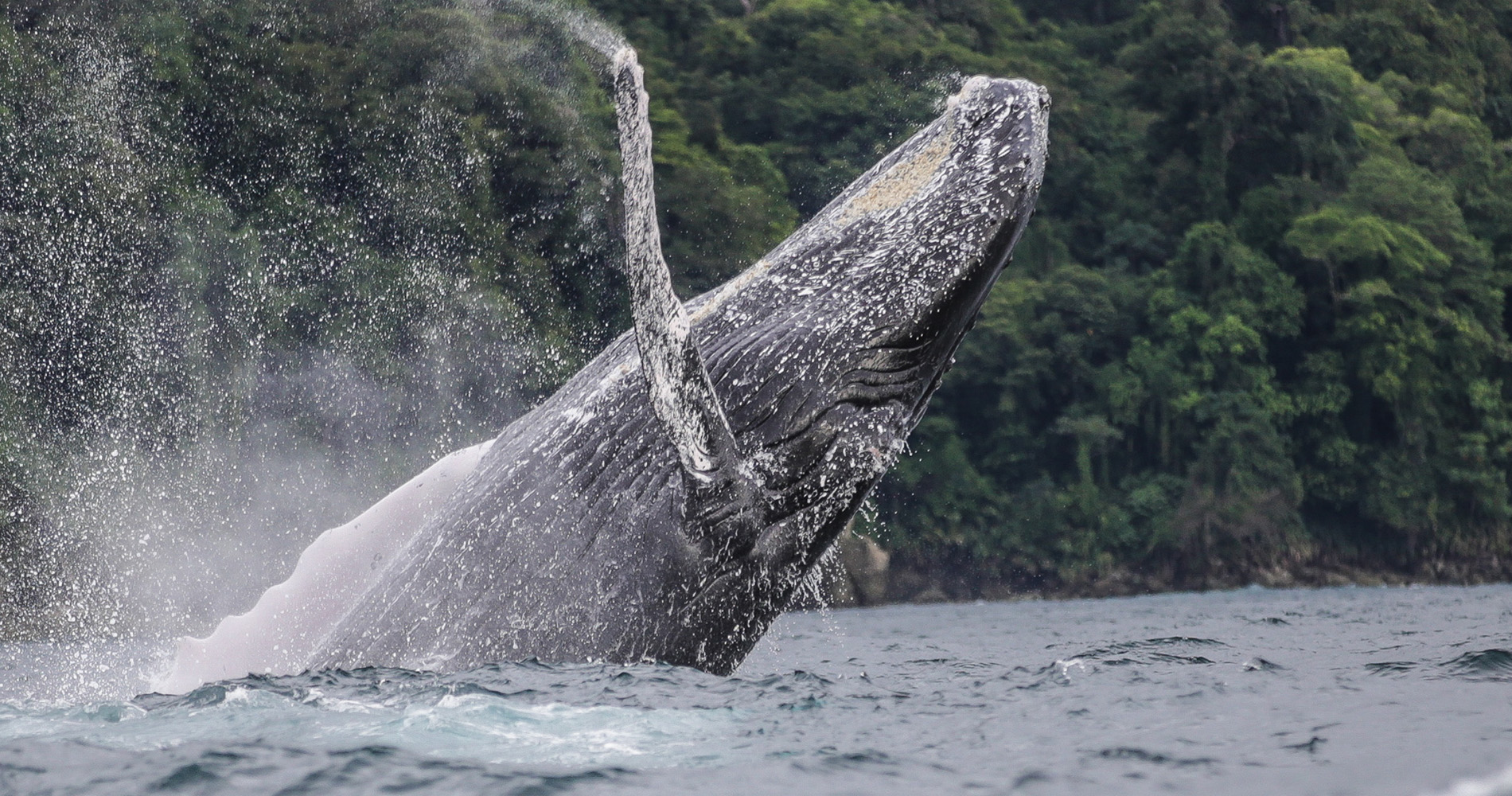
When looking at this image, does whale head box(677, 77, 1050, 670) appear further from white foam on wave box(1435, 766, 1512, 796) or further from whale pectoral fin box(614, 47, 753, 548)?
white foam on wave box(1435, 766, 1512, 796)

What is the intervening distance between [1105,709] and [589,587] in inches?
88.6

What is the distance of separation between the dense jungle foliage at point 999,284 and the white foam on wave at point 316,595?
22.4 metres

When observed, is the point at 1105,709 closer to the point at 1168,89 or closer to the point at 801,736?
the point at 801,736

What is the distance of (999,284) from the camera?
145 ft

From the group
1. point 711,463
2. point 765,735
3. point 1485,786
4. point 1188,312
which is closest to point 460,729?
point 765,735

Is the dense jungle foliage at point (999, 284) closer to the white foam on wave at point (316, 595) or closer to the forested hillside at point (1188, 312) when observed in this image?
the forested hillside at point (1188, 312)

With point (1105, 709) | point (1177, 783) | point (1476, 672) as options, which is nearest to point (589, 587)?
point (1177, 783)

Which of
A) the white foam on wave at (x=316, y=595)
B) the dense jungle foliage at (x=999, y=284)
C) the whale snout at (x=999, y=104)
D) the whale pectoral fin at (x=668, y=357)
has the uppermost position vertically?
the dense jungle foliage at (x=999, y=284)

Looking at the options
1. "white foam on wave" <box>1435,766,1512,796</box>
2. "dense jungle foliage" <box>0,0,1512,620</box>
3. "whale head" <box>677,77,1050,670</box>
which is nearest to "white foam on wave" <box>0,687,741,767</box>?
"whale head" <box>677,77,1050,670</box>

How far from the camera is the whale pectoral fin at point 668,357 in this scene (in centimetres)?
467

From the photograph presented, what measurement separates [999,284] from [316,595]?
39411 mm

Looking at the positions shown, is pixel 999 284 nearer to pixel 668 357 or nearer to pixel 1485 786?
pixel 668 357

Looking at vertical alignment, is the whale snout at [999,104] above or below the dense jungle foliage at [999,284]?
below

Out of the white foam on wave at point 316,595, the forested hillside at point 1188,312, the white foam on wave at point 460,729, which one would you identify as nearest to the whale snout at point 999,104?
the white foam on wave at point 316,595
